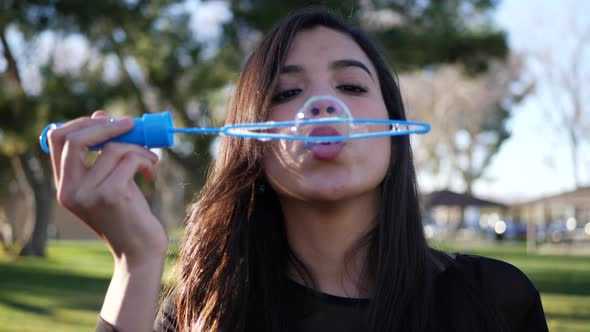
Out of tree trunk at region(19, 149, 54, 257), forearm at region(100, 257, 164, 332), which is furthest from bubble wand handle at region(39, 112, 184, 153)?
tree trunk at region(19, 149, 54, 257)

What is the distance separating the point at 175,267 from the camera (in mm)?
1863

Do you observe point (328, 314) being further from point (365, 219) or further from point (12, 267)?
point (12, 267)

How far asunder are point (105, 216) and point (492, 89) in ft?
117

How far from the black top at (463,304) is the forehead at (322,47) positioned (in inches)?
21.6

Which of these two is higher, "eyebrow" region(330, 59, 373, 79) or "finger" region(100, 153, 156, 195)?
"eyebrow" region(330, 59, 373, 79)

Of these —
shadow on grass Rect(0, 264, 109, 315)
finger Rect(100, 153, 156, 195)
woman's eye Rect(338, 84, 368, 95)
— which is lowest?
shadow on grass Rect(0, 264, 109, 315)

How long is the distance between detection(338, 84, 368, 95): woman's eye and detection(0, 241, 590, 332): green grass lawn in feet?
13.8

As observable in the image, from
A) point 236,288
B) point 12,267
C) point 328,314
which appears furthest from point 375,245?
point 12,267

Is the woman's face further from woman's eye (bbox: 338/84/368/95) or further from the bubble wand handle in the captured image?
the bubble wand handle

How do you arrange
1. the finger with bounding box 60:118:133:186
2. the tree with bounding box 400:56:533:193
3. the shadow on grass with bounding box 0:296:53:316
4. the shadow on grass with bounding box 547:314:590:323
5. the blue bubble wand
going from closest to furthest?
the finger with bounding box 60:118:133:186 < the blue bubble wand < the shadow on grass with bounding box 547:314:590:323 < the shadow on grass with bounding box 0:296:53:316 < the tree with bounding box 400:56:533:193

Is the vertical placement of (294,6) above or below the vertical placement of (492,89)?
below

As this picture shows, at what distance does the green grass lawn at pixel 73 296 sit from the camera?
6.93 m

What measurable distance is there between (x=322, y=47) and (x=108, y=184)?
2.32 feet

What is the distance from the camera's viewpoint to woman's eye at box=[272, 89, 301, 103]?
1.53 metres
